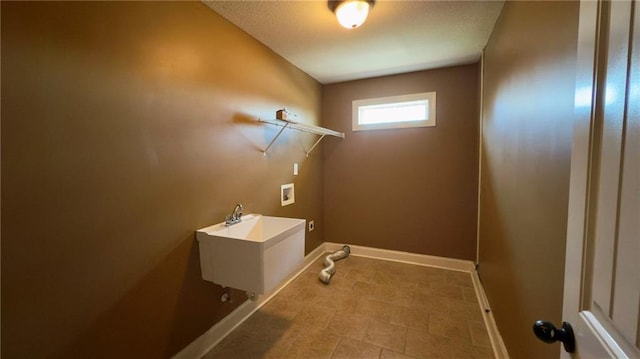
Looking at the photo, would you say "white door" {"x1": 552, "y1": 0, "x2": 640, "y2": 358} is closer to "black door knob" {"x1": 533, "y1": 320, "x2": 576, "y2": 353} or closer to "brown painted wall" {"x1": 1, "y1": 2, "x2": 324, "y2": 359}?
"black door knob" {"x1": 533, "y1": 320, "x2": 576, "y2": 353}

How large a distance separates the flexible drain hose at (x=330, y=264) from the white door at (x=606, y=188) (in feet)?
7.13

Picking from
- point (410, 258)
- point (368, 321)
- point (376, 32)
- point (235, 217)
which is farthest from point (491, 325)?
point (376, 32)

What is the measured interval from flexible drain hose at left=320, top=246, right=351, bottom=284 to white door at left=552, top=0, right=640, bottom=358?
2.17 m

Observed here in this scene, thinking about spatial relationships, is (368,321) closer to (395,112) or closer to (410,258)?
(410,258)

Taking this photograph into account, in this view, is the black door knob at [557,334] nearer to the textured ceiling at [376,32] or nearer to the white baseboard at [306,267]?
the white baseboard at [306,267]

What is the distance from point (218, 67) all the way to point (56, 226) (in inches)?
52.0

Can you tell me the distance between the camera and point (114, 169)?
1253 mm

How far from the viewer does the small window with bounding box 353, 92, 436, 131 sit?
2.96 metres

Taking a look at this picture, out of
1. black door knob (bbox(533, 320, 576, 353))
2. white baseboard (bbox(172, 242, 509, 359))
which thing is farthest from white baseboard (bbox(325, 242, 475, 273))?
black door knob (bbox(533, 320, 576, 353))

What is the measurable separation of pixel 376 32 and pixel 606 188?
2026mm

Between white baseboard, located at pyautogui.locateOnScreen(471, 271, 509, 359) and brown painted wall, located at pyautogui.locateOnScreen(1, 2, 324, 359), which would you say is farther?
white baseboard, located at pyautogui.locateOnScreen(471, 271, 509, 359)

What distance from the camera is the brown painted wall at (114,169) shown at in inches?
38.6

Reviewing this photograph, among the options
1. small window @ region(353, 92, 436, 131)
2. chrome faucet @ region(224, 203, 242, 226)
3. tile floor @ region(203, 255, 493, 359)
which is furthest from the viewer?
small window @ region(353, 92, 436, 131)

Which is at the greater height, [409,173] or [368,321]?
[409,173]
